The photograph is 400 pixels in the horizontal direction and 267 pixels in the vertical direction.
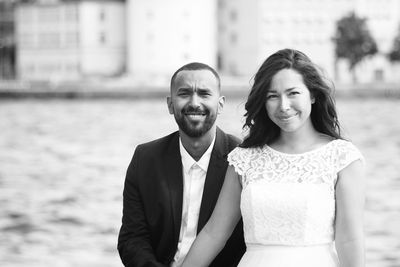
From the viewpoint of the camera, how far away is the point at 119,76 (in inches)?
2837

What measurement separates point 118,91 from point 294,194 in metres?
53.9

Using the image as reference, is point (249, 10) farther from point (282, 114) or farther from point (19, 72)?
point (282, 114)

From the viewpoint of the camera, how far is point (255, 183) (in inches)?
118

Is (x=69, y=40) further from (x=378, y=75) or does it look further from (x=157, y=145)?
(x=157, y=145)

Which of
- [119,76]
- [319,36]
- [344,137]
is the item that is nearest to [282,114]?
[344,137]

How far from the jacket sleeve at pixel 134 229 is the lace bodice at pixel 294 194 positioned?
0.55 metres

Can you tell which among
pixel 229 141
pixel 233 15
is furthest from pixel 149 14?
pixel 229 141

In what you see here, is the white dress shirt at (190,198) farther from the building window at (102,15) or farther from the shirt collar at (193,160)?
the building window at (102,15)

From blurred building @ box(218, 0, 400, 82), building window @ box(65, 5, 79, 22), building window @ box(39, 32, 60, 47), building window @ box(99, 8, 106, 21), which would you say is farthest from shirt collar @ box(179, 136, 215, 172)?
building window @ box(39, 32, 60, 47)

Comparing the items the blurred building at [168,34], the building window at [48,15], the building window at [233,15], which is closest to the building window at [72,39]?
the building window at [48,15]

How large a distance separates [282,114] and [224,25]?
7767 cm

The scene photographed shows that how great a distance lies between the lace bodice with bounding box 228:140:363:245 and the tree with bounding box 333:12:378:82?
60698 millimetres

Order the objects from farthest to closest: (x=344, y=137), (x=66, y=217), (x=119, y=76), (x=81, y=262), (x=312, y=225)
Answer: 1. (x=119, y=76)
2. (x=66, y=217)
3. (x=81, y=262)
4. (x=344, y=137)
5. (x=312, y=225)

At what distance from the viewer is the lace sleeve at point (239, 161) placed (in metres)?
3.07
